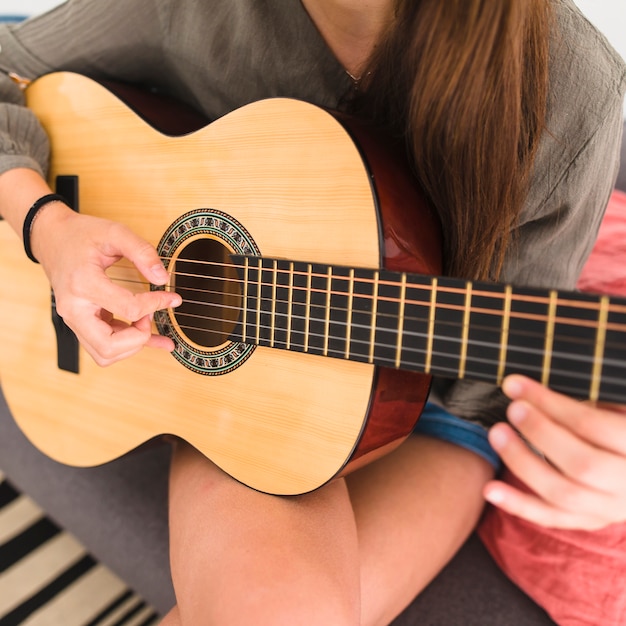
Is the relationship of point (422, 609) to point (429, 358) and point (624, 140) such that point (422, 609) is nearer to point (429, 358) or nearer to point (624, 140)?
point (429, 358)

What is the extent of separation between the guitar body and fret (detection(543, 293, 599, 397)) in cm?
17

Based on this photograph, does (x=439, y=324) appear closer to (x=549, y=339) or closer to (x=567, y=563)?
(x=549, y=339)

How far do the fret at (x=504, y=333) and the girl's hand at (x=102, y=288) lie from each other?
377 mm

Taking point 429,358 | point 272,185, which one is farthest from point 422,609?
point 272,185

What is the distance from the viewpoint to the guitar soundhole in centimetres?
70

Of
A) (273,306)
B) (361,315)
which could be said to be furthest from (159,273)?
(361,315)

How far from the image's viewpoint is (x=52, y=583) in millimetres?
1161

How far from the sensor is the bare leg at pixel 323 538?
1.98 ft

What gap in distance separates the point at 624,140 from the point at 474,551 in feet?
2.58

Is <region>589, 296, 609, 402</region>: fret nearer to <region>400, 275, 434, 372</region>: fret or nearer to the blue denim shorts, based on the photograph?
<region>400, 275, 434, 372</region>: fret

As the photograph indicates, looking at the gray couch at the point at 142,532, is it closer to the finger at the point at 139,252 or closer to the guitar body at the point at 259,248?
the guitar body at the point at 259,248

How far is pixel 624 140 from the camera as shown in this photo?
1.06 metres

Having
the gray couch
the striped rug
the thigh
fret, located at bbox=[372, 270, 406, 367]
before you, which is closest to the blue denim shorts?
the thigh

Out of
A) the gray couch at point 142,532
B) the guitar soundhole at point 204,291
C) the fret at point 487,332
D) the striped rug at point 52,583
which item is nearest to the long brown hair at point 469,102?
the fret at point 487,332
